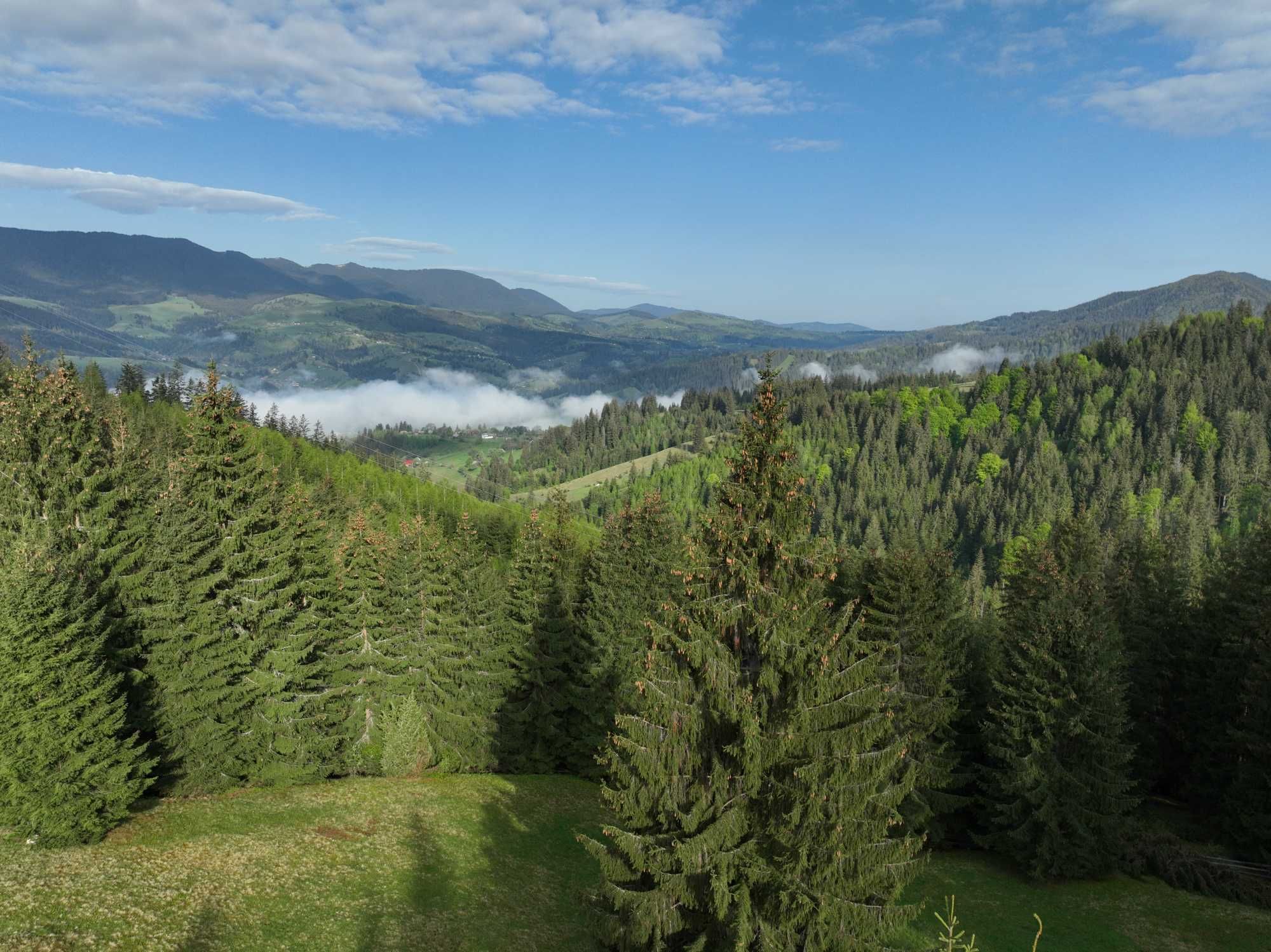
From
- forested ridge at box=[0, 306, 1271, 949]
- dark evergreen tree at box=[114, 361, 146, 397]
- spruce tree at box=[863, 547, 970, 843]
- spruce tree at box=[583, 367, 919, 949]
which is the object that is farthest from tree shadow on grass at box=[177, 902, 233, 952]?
dark evergreen tree at box=[114, 361, 146, 397]

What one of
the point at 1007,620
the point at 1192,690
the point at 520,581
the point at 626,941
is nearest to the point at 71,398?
the point at 520,581

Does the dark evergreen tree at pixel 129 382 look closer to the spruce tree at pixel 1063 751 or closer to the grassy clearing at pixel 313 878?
the grassy clearing at pixel 313 878

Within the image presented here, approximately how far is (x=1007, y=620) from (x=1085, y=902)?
14.1 meters

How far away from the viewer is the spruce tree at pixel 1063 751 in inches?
1312

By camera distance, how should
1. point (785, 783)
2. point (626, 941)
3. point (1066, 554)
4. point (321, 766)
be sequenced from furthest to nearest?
point (1066, 554)
point (321, 766)
point (626, 941)
point (785, 783)

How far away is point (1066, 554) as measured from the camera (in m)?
49.9

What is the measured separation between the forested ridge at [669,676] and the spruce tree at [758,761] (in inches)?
2.8

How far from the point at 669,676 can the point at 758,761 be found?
2902mm

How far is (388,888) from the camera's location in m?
26.5

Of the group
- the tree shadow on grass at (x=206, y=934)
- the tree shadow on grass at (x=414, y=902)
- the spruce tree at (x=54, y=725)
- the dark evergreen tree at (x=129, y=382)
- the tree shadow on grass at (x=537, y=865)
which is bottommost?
the tree shadow on grass at (x=537, y=865)

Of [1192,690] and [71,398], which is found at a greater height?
[71,398]

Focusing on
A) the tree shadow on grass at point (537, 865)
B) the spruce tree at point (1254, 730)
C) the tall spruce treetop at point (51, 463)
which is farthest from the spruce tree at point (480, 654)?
the spruce tree at point (1254, 730)

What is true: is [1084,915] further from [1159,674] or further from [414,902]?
[414,902]

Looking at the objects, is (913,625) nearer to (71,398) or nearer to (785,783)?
(785,783)
